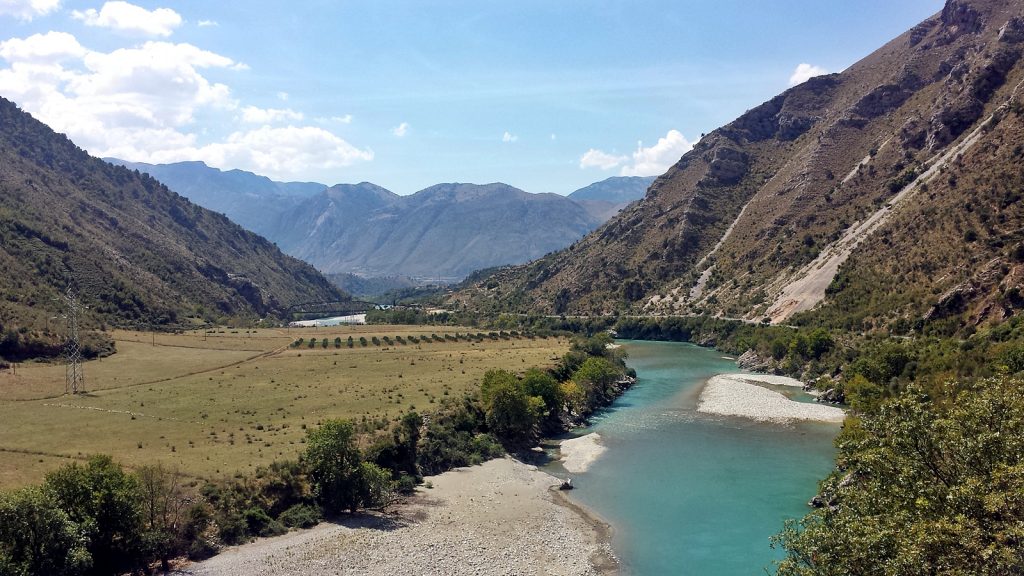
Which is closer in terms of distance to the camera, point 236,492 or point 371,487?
point 236,492

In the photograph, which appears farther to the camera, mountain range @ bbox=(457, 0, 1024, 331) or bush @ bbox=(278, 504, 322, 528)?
mountain range @ bbox=(457, 0, 1024, 331)

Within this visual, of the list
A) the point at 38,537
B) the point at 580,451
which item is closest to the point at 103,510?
the point at 38,537

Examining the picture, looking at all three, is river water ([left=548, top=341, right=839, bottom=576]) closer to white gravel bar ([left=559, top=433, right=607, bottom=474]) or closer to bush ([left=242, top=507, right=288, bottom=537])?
white gravel bar ([left=559, top=433, right=607, bottom=474])

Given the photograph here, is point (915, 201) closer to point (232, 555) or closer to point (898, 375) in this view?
point (898, 375)

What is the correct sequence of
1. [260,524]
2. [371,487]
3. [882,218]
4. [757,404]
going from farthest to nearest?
1. [882,218]
2. [757,404]
3. [371,487]
4. [260,524]

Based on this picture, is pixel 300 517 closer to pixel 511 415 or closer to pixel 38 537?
pixel 38 537

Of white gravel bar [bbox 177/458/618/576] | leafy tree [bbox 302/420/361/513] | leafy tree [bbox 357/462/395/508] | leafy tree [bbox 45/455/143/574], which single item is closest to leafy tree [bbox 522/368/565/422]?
white gravel bar [bbox 177/458/618/576]
